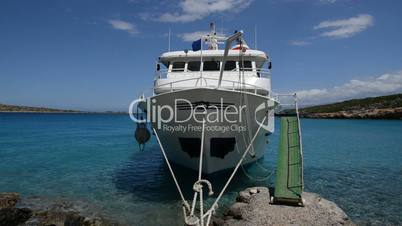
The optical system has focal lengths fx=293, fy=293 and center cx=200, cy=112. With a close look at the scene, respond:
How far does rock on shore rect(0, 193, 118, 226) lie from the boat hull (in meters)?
4.35

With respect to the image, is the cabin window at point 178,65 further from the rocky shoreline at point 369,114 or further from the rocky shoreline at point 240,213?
the rocky shoreline at point 369,114

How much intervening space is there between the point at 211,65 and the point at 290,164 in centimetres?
627

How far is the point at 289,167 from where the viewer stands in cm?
A: 1071

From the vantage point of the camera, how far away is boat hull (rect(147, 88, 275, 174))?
36.2 feet

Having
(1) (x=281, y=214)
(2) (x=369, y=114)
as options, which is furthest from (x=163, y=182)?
(2) (x=369, y=114)

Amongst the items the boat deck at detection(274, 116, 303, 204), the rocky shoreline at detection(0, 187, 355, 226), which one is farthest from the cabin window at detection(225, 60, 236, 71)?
the rocky shoreline at detection(0, 187, 355, 226)

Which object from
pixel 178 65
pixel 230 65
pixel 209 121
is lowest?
pixel 209 121

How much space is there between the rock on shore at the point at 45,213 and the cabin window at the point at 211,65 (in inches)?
322

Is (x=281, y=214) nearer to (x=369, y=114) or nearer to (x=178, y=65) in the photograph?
(x=178, y=65)

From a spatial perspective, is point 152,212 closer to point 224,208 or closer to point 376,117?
point 224,208

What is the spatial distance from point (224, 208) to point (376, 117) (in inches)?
4238

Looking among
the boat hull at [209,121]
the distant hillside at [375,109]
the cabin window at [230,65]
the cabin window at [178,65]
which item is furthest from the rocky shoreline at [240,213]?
the distant hillside at [375,109]

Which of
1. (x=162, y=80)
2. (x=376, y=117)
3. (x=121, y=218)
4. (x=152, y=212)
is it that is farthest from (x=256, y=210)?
(x=376, y=117)

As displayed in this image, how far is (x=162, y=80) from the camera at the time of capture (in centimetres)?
1377
